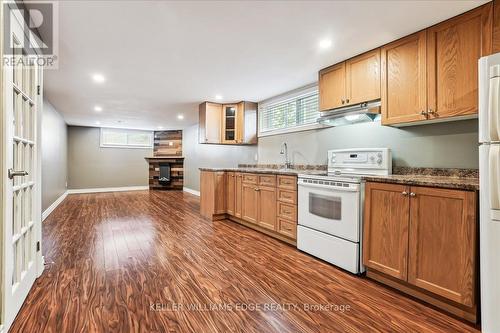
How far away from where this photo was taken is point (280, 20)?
79.5 inches

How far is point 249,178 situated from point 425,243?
243cm

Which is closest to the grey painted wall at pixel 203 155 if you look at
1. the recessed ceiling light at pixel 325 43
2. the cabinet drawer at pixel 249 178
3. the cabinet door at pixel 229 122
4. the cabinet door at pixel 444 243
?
the cabinet door at pixel 229 122

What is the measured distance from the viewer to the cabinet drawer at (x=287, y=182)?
3030 millimetres

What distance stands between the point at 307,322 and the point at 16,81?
254 centimetres

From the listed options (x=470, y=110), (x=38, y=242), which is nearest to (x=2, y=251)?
(x=38, y=242)

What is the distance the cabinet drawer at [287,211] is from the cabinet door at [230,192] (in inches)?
47.3

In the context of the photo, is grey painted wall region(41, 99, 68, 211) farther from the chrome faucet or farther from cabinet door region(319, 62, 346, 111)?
cabinet door region(319, 62, 346, 111)

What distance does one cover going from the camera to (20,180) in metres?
1.80

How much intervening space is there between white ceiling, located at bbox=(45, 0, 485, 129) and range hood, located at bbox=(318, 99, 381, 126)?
Result: 0.57 metres

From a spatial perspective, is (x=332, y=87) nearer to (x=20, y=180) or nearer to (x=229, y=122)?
(x=229, y=122)

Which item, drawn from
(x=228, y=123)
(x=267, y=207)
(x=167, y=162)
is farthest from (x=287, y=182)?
(x=167, y=162)

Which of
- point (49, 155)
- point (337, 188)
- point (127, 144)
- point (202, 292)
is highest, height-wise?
point (127, 144)

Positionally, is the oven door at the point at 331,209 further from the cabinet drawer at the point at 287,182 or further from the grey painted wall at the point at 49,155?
the grey painted wall at the point at 49,155

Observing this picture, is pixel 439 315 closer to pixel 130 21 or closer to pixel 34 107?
pixel 130 21
